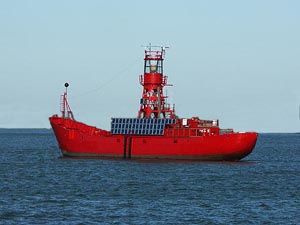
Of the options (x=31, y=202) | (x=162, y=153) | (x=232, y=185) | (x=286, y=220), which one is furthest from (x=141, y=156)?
(x=286, y=220)

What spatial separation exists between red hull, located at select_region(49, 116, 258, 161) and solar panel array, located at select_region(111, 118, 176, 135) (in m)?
0.62

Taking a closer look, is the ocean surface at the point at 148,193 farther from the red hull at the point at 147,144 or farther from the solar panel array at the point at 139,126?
the solar panel array at the point at 139,126

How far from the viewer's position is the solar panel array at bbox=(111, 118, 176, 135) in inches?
3243

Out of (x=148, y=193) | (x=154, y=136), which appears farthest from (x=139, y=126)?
(x=148, y=193)

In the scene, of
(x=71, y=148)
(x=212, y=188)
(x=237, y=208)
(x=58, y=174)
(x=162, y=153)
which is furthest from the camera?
(x=71, y=148)

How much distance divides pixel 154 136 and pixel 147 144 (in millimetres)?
1163

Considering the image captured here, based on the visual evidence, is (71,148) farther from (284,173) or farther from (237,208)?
(237,208)

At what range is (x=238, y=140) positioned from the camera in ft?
258

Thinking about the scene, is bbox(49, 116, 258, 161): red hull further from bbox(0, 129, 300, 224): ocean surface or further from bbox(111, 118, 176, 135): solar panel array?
bbox(0, 129, 300, 224): ocean surface

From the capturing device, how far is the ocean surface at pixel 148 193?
4397 cm

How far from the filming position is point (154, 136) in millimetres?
82438

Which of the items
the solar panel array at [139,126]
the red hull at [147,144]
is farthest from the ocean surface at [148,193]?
the solar panel array at [139,126]

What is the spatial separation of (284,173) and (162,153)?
43.1 feet

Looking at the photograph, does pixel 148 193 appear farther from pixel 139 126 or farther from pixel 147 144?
pixel 139 126
